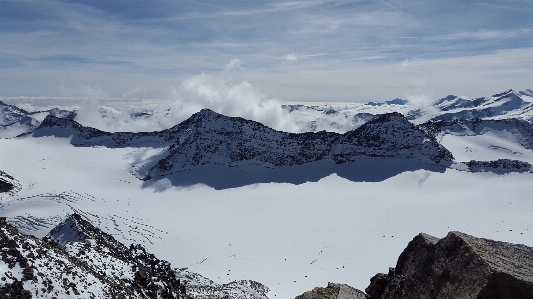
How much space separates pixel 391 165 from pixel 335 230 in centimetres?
3765

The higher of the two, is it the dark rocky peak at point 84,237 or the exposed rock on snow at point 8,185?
the dark rocky peak at point 84,237

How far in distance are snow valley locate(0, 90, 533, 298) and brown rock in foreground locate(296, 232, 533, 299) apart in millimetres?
20545

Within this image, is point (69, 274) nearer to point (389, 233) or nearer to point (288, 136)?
point (389, 233)

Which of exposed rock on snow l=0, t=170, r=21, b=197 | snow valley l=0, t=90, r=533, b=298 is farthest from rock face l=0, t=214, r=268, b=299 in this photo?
exposed rock on snow l=0, t=170, r=21, b=197

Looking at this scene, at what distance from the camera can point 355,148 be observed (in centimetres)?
8662

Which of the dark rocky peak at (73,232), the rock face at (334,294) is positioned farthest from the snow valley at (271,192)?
the rock face at (334,294)

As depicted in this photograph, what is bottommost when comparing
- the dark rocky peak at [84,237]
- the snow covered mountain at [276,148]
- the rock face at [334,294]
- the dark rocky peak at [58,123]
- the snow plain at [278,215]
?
the snow plain at [278,215]

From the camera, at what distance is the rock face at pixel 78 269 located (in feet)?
44.3

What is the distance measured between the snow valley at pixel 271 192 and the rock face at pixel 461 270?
2063cm

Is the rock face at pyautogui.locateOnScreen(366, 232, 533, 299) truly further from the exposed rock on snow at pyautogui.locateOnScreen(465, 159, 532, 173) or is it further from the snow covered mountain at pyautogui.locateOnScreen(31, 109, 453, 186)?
the exposed rock on snow at pyautogui.locateOnScreen(465, 159, 532, 173)

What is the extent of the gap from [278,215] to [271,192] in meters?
14.2

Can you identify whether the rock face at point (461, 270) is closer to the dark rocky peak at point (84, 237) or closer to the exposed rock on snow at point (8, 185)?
the dark rocky peak at point (84, 237)

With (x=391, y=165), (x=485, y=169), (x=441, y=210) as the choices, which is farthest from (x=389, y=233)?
(x=485, y=169)

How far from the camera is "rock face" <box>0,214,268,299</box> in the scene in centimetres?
1350
